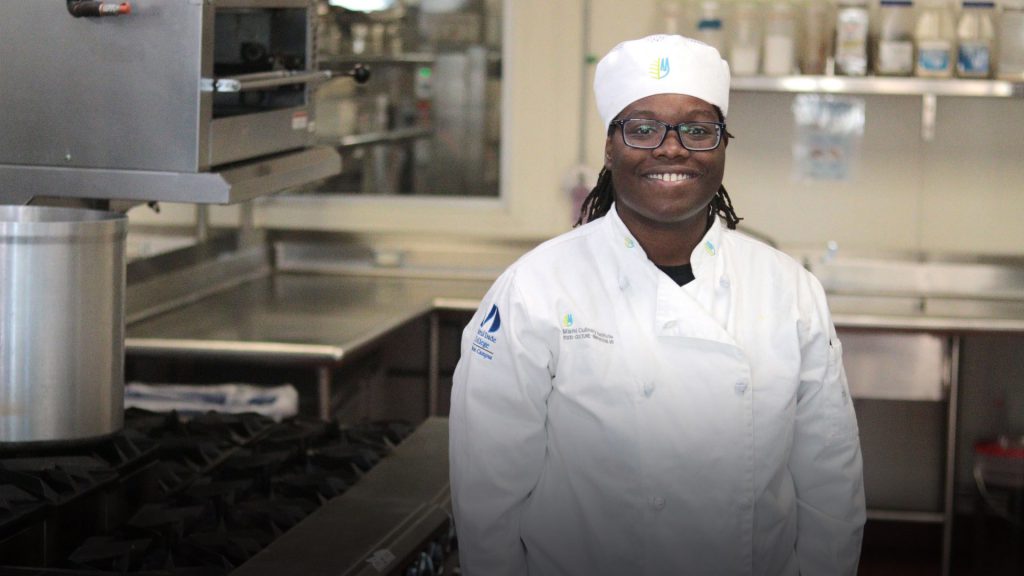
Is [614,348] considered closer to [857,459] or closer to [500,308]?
[500,308]

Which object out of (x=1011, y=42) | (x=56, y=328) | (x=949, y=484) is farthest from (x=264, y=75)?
(x=949, y=484)

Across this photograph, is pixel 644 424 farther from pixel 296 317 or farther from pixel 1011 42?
pixel 1011 42

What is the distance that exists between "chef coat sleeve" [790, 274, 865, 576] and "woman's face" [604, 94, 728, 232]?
192 mm

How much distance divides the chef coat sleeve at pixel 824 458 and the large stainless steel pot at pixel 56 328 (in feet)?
2.92

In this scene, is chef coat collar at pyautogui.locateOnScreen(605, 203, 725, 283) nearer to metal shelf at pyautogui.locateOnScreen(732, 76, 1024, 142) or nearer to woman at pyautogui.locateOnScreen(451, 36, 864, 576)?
woman at pyautogui.locateOnScreen(451, 36, 864, 576)

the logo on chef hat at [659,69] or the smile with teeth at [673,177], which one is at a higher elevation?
the logo on chef hat at [659,69]

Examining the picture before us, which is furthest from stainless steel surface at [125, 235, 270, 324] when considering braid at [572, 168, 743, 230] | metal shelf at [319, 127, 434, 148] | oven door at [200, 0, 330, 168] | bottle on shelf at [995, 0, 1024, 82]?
bottle on shelf at [995, 0, 1024, 82]

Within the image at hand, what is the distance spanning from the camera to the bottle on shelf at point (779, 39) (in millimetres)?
3850

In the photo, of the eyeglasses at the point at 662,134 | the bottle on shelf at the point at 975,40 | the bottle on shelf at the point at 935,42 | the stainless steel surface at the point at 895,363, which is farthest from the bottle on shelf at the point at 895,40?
the eyeglasses at the point at 662,134

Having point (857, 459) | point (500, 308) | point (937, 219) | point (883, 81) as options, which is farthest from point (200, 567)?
point (937, 219)

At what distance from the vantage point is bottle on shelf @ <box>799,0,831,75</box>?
3.91 metres

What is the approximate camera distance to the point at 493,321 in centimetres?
158

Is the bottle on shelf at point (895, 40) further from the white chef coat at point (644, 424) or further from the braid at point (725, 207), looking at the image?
the white chef coat at point (644, 424)

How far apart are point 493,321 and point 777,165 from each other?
110 inches
